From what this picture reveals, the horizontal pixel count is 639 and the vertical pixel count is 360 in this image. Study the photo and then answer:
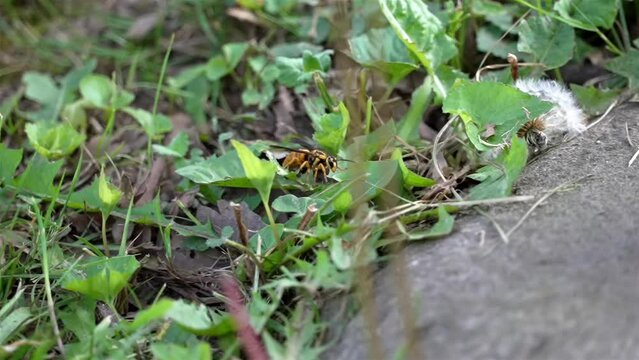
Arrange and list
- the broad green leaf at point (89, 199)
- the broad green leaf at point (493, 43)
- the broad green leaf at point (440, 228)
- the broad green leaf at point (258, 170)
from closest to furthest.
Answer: the broad green leaf at point (440, 228) < the broad green leaf at point (258, 170) < the broad green leaf at point (89, 199) < the broad green leaf at point (493, 43)

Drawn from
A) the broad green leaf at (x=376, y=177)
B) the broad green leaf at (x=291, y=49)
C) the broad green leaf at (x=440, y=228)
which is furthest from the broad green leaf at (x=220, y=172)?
the broad green leaf at (x=291, y=49)

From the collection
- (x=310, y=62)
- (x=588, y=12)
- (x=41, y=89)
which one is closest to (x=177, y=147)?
(x=310, y=62)

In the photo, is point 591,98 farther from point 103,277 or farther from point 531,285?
point 103,277

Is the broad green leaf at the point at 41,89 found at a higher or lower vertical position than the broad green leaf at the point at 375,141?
lower

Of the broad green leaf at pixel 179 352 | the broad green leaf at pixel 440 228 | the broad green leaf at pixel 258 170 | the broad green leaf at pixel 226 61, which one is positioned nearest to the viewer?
the broad green leaf at pixel 179 352

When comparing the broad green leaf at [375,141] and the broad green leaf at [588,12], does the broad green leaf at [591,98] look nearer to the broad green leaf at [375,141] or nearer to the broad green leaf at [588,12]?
the broad green leaf at [588,12]

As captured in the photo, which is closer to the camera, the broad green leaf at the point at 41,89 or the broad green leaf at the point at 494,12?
the broad green leaf at the point at 494,12

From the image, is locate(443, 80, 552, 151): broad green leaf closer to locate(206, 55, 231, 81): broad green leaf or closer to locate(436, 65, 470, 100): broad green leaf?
locate(436, 65, 470, 100): broad green leaf

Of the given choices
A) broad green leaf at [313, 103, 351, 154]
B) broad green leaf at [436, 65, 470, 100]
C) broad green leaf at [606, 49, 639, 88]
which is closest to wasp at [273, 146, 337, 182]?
broad green leaf at [313, 103, 351, 154]
